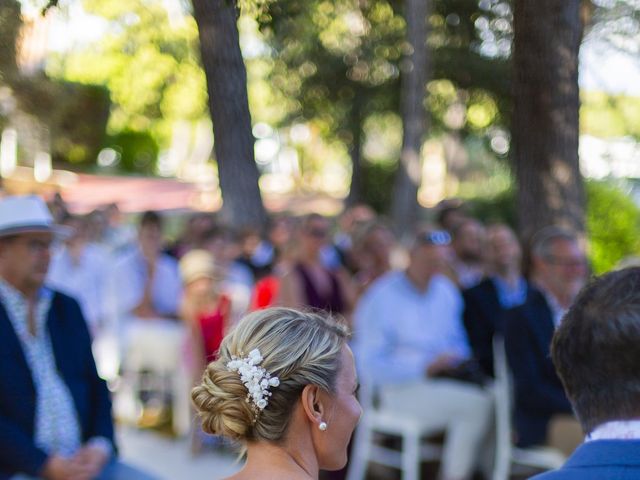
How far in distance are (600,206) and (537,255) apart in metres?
9.92

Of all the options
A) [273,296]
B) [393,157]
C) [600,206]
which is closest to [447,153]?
[393,157]

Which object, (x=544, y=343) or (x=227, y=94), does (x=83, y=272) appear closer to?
(x=544, y=343)

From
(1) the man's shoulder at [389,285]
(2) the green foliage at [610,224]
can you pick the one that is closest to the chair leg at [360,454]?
(1) the man's shoulder at [389,285]

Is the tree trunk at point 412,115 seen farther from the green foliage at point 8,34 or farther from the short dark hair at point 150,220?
the short dark hair at point 150,220

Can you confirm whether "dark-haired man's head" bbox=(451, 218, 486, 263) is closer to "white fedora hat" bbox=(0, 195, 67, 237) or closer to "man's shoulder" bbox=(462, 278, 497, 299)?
"man's shoulder" bbox=(462, 278, 497, 299)

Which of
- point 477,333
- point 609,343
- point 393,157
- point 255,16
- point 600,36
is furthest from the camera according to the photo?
point 393,157

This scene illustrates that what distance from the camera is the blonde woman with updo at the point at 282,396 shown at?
6.46 feet

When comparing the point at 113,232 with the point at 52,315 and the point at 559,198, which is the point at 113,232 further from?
the point at 52,315

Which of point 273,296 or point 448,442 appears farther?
point 273,296

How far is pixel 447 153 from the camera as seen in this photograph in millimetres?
22016

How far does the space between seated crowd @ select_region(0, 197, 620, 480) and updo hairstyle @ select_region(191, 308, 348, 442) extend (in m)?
0.79

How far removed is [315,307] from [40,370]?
3.93ft

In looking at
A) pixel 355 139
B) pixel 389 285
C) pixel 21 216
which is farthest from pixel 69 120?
pixel 355 139

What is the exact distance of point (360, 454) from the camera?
5.78 meters
